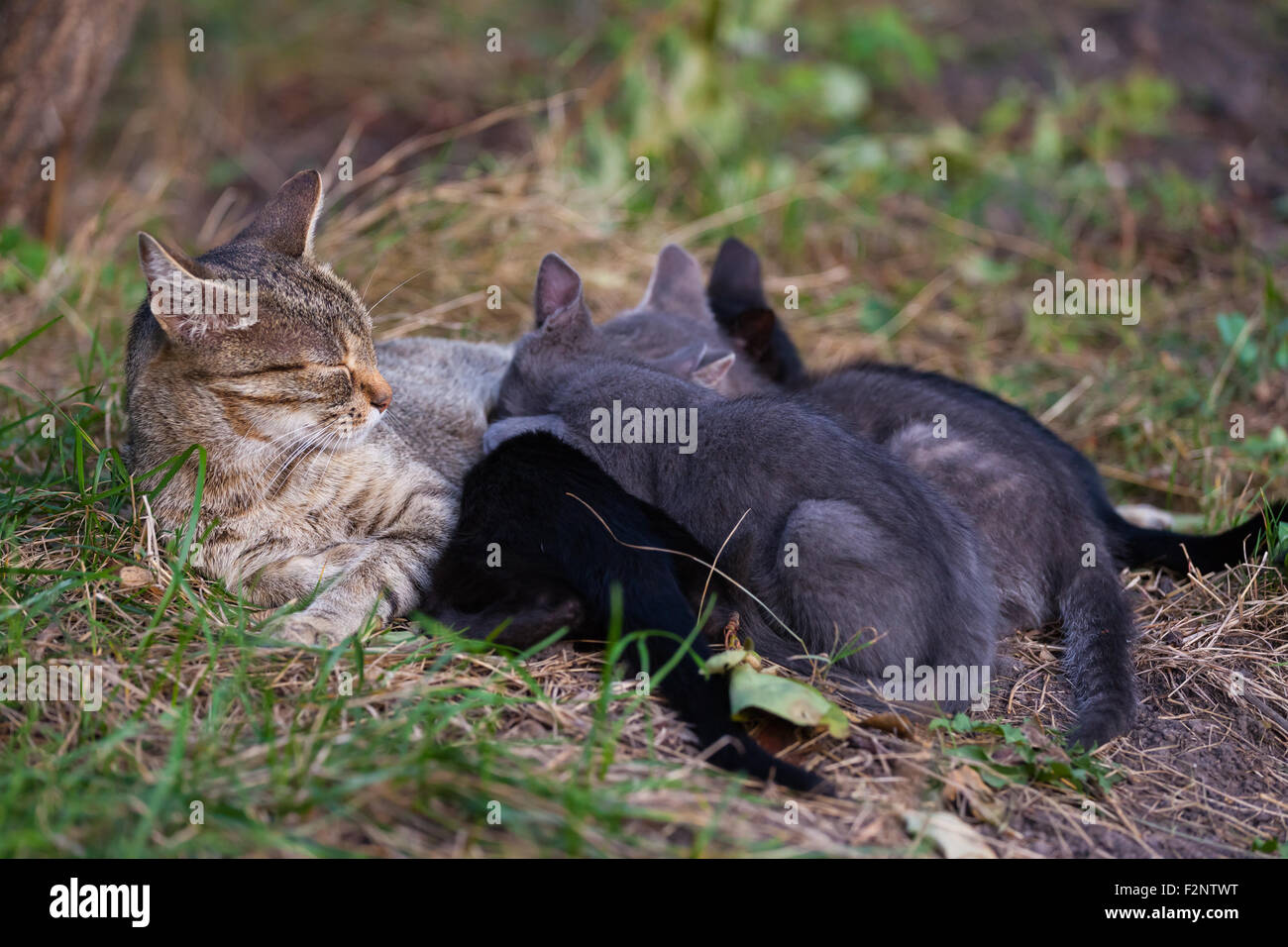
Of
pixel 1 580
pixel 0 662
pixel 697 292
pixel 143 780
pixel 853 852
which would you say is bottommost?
pixel 853 852

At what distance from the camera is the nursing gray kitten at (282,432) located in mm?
3033

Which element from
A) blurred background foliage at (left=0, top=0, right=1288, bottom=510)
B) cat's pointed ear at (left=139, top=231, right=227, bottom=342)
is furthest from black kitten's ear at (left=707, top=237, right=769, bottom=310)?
cat's pointed ear at (left=139, top=231, right=227, bottom=342)

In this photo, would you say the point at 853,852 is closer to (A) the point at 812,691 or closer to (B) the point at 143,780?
(A) the point at 812,691

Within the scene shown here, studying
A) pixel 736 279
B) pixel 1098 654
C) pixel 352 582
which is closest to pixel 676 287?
pixel 736 279

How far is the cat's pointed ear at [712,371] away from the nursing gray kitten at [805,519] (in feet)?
0.67

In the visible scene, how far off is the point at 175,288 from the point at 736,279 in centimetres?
260

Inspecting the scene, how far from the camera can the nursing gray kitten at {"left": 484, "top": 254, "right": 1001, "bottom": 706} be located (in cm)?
292

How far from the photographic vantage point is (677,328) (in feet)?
14.2

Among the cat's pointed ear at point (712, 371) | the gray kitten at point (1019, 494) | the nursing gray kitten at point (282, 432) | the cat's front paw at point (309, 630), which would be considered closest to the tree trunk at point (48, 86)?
the nursing gray kitten at point (282, 432)

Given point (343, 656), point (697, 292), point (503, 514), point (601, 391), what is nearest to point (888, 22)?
point (697, 292)

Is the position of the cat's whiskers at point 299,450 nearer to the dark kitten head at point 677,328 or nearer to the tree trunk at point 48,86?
the dark kitten head at point 677,328

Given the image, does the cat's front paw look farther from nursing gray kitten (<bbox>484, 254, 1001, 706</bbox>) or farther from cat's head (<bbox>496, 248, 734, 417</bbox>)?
cat's head (<bbox>496, 248, 734, 417</bbox>)

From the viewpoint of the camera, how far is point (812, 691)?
105 inches
